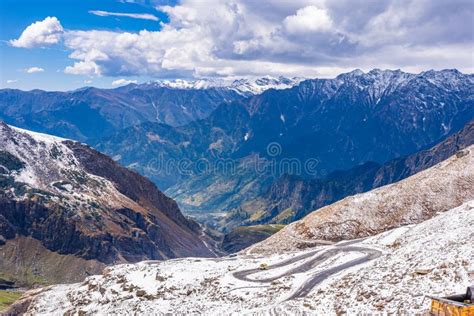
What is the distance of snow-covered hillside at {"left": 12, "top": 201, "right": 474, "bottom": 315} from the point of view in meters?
45.6

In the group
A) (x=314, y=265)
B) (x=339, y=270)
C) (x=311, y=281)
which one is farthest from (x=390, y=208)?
(x=311, y=281)

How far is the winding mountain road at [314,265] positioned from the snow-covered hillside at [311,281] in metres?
0.13

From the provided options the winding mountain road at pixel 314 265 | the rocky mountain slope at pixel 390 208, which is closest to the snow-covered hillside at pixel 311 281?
the winding mountain road at pixel 314 265

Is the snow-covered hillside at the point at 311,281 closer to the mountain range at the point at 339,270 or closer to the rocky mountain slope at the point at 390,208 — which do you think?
the mountain range at the point at 339,270

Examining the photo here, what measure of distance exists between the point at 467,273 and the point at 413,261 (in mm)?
7390

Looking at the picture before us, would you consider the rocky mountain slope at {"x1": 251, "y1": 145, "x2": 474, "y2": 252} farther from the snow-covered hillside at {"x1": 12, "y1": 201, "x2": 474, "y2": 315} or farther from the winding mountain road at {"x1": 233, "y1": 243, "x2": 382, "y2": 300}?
the winding mountain road at {"x1": 233, "y1": 243, "x2": 382, "y2": 300}

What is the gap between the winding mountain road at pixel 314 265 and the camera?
199 ft

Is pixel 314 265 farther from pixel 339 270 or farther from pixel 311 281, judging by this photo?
pixel 311 281

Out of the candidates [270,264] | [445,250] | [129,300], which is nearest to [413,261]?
[445,250]

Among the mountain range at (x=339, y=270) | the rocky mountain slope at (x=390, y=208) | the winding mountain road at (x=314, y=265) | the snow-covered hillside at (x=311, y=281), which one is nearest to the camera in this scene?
the snow-covered hillside at (x=311, y=281)

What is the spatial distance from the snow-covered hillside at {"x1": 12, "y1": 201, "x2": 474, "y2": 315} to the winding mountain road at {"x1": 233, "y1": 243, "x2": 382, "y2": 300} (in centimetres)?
13

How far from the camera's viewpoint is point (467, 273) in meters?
43.5

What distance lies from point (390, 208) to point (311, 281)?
48.7 meters

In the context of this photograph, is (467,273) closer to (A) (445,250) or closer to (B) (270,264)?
(A) (445,250)
